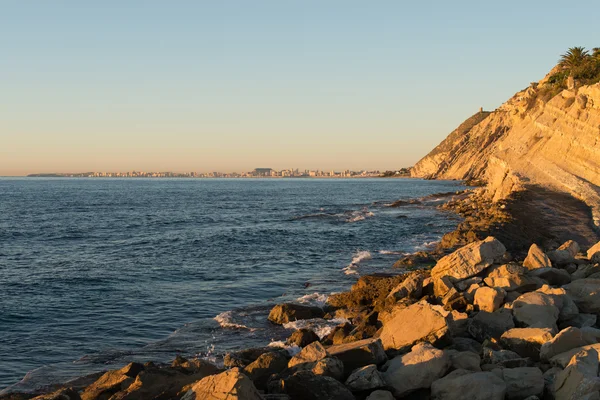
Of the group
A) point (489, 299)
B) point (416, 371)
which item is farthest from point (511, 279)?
Answer: point (416, 371)

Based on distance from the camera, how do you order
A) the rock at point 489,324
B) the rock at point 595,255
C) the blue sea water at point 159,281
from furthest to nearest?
1. the rock at point 595,255
2. the blue sea water at point 159,281
3. the rock at point 489,324

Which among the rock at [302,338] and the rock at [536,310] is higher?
the rock at [536,310]

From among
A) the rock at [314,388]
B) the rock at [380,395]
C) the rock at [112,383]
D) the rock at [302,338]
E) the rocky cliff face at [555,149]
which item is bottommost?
the rock at [302,338]

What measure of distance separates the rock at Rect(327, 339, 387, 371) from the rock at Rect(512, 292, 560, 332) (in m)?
4.05

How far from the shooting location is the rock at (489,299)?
13509mm

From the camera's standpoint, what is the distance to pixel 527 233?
99.3 ft

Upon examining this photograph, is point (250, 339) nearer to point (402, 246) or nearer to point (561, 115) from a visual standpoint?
point (402, 246)

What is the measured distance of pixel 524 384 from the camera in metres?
9.05

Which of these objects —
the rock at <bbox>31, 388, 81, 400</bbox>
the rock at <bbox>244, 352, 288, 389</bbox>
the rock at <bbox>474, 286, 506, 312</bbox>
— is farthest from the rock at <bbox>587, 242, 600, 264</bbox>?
the rock at <bbox>31, 388, 81, 400</bbox>

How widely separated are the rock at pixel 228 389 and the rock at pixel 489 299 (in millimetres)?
7695

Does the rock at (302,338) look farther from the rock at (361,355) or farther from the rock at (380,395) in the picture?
the rock at (380,395)

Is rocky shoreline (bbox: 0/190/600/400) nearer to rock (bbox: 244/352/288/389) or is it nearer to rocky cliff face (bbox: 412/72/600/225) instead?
rock (bbox: 244/352/288/389)

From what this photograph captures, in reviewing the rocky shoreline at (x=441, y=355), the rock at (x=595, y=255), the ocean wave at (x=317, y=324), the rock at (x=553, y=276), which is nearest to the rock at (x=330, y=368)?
the rocky shoreline at (x=441, y=355)

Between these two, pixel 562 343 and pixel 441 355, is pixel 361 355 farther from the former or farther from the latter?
pixel 562 343
